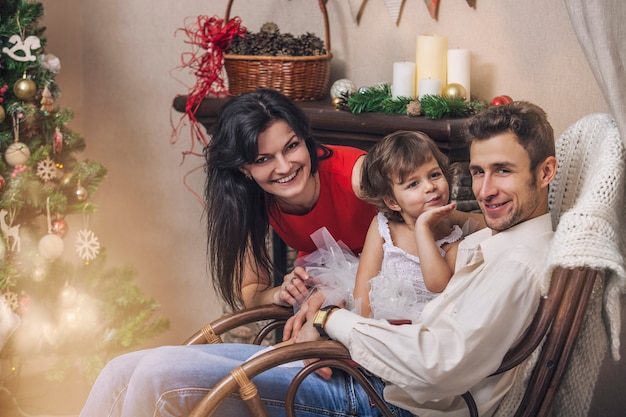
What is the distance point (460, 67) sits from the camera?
255cm

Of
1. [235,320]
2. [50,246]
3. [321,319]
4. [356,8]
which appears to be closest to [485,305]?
[321,319]

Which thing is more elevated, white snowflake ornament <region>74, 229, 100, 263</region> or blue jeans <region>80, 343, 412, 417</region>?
blue jeans <region>80, 343, 412, 417</region>

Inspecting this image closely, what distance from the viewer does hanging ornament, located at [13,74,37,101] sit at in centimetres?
293

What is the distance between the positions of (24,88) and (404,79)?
141 centimetres

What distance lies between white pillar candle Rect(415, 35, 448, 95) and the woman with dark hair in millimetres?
422

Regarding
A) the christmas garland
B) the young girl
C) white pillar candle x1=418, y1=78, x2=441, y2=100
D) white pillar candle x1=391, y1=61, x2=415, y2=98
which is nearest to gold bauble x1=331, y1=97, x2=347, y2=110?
the christmas garland

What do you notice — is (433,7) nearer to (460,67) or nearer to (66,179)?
(460,67)

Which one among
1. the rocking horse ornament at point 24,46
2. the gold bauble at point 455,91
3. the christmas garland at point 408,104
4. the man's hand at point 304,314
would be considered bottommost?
the man's hand at point 304,314

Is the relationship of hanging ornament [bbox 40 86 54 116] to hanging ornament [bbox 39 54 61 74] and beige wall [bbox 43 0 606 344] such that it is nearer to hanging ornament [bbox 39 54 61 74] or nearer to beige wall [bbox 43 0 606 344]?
hanging ornament [bbox 39 54 61 74]

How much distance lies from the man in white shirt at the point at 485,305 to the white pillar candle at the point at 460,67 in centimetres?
90

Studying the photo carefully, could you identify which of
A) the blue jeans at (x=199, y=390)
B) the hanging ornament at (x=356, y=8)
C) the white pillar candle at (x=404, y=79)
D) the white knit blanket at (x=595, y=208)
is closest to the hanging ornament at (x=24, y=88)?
the hanging ornament at (x=356, y=8)

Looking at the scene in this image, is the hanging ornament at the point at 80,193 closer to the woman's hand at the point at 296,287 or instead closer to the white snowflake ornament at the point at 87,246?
the white snowflake ornament at the point at 87,246

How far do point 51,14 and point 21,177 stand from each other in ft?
3.69

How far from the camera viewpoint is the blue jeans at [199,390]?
1739 mm
